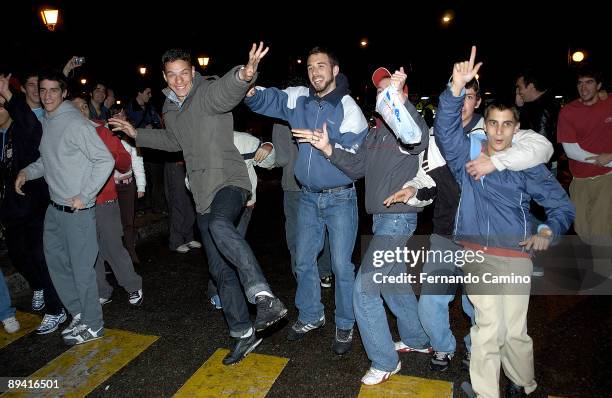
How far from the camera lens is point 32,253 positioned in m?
4.70

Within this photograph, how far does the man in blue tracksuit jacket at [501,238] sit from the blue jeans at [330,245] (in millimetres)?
1105

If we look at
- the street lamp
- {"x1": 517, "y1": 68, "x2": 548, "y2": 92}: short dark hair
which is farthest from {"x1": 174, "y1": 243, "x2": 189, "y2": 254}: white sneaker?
the street lamp

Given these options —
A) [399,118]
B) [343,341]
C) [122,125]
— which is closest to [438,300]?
[343,341]

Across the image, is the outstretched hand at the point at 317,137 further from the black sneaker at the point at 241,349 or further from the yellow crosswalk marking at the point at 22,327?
the yellow crosswalk marking at the point at 22,327

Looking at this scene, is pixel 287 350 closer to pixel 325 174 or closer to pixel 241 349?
pixel 241 349

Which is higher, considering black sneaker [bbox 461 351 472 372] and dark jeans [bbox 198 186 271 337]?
dark jeans [bbox 198 186 271 337]

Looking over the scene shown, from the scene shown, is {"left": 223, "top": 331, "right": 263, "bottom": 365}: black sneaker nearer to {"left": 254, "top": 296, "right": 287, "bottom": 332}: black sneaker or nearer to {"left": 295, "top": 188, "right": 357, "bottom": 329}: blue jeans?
{"left": 295, "top": 188, "right": 357, "bottom": 329}: blue jeans

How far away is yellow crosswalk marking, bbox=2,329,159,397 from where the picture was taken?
3.51m

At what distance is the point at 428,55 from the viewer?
6562cm

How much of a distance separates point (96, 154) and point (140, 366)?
6.43 feet

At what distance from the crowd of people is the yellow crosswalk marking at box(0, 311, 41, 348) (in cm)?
10

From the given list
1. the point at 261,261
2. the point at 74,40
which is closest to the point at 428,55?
Result: the point at 74,40

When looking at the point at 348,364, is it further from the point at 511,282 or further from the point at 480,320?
the point at 511,282

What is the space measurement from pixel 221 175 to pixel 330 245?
1.14m
